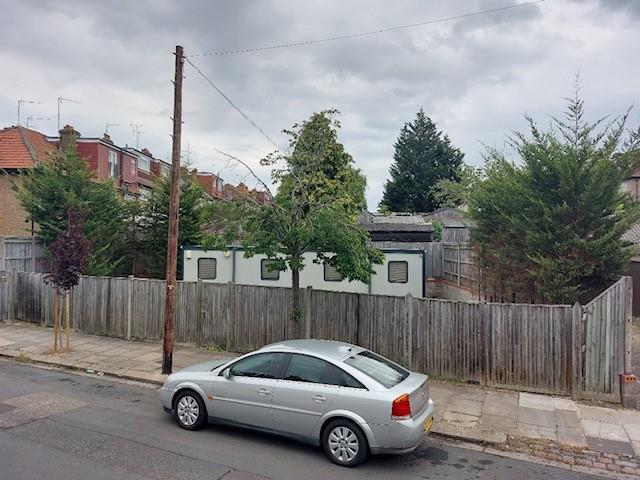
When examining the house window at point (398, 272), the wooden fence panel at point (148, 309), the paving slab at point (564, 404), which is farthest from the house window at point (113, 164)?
the paving slab at point (564, 404)

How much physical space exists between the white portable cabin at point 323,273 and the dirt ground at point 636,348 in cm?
621

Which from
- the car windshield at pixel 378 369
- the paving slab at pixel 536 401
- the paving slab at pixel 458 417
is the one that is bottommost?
the paving slab at pixel 458 417

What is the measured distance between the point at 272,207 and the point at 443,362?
4834 millimetres

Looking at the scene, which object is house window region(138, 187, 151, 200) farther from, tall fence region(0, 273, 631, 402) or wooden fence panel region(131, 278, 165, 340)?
wooden fence panel region(131, 278, 165, 340)

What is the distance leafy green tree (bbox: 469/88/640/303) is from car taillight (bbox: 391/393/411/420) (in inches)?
263

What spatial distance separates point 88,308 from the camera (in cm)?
1528

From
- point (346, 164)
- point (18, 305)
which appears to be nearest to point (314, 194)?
point (346, 164)

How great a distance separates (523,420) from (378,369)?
3015 mm

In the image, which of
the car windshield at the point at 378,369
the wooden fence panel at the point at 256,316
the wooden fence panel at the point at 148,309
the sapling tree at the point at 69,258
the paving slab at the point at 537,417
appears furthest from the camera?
the wooden fence panel at the point at 148,309

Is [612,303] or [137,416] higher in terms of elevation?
[612,303]

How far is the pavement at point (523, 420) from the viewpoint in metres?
7.12

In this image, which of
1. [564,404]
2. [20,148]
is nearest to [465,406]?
[564,404]

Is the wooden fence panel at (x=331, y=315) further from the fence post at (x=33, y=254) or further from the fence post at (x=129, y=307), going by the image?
the fence post at (x=33, y=254)

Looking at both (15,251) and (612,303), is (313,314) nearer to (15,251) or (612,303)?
(612,303)
